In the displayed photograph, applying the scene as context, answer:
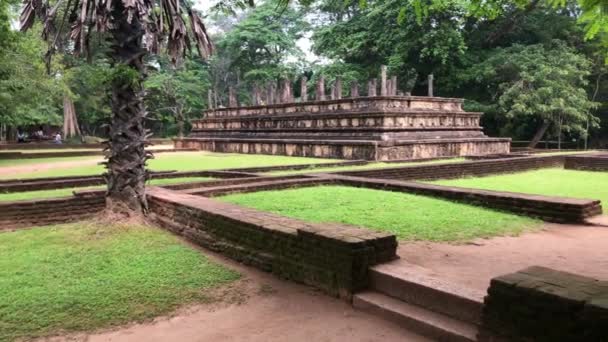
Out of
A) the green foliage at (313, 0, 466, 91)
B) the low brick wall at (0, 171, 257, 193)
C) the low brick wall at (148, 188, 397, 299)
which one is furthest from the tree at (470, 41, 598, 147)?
the low brick wall at (148, 188, 397, 299)

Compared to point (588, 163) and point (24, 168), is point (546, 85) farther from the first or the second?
point (24, 168)

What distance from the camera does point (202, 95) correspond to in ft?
128

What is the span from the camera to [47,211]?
6.45 metres

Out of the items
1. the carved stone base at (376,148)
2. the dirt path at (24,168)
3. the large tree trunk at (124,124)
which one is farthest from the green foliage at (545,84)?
the large tree trunk at (124,124)

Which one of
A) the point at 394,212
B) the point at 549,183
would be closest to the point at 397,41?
the point at 549,183

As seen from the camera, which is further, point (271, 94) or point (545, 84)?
point (271, 94)

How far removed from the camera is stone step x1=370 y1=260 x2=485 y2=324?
10.1 ft

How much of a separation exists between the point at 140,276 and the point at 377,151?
1164cm

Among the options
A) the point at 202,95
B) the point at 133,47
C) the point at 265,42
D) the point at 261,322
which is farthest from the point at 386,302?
the point at 202,95

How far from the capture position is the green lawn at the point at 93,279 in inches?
137

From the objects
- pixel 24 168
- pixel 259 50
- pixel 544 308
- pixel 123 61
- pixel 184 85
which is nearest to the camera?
pixel 544 308

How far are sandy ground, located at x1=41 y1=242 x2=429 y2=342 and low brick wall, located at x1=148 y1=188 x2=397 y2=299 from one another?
20 cm

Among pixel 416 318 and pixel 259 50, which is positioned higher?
pixel 259 50

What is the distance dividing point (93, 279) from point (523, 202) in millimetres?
5604
